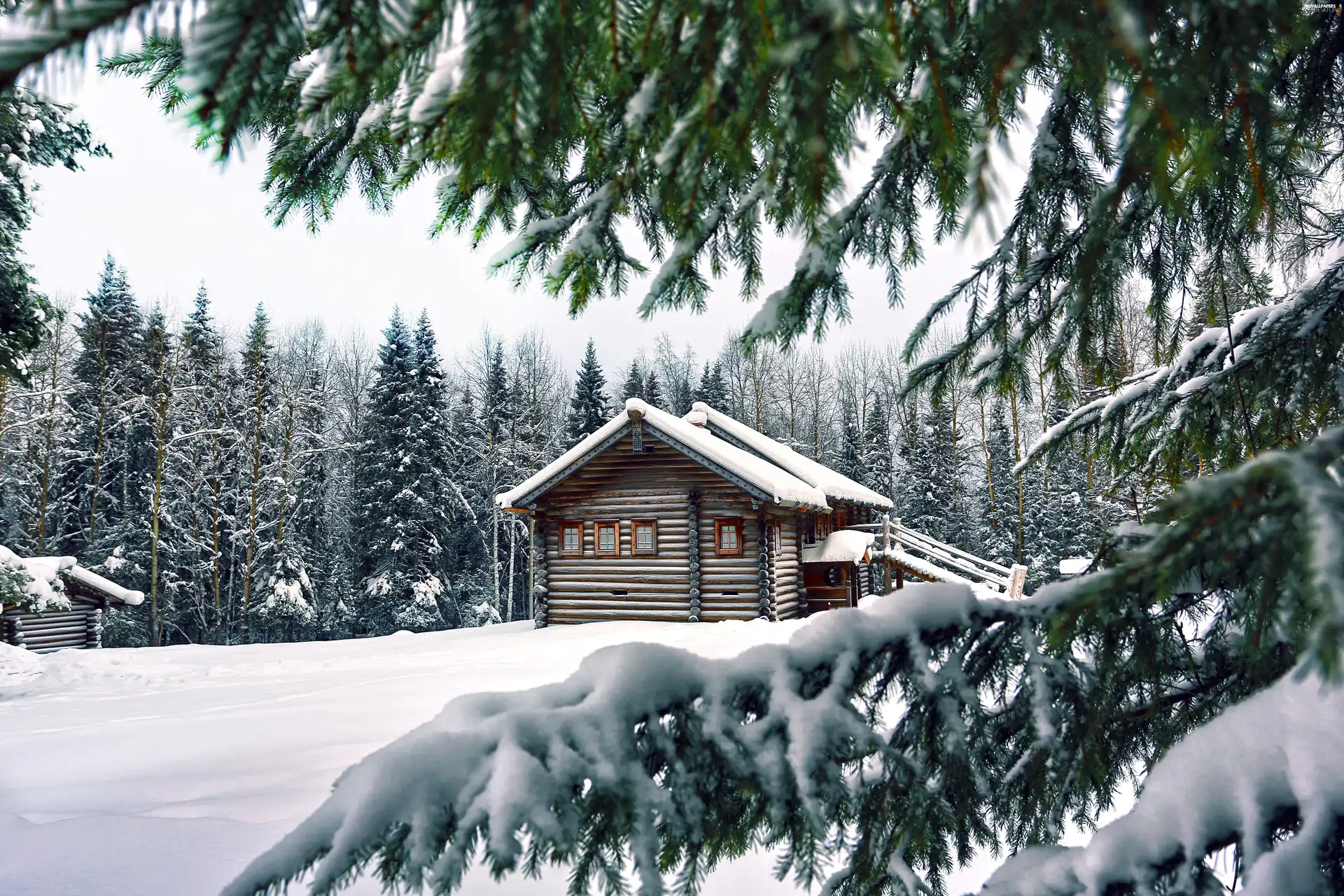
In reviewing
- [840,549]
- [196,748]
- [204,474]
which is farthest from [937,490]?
[196,748]


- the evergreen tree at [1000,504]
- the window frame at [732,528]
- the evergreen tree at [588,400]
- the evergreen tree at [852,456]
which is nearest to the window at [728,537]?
the window frame at [732,528]

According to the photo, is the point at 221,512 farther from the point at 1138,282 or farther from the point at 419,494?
the point at 1138,282

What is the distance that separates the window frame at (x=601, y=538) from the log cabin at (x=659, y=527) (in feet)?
0.08

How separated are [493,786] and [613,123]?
1746 mm

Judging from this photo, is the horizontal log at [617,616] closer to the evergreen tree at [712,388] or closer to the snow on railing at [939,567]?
the snow on railing at [939,567]

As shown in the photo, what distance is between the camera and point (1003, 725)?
6.51ft

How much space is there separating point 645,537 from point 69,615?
15869 millimetres

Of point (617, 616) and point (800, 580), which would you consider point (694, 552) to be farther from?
point (800, 580)

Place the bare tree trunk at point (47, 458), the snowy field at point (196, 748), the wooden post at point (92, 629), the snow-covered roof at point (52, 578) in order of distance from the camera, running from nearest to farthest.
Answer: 1. the snowy field at point (196, 748)
2. the snow-covered roof at point (52, 578)
3. the wooden post at point (92, 629)
4. the bare tree trunk at point (47, 458)

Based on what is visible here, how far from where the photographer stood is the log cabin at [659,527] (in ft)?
56.2

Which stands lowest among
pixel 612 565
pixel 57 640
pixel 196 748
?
pixel 57 640

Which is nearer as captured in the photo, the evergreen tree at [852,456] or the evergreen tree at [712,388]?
the evergreen tree at [852,456]

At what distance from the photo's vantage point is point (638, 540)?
18.2 meters

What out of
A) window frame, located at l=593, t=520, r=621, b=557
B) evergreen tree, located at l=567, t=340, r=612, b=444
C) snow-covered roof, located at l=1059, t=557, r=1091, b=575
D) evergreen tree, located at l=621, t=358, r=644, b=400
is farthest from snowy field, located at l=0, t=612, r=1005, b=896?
evergreen tree, located at l=621, t=358, r=644, b=400
